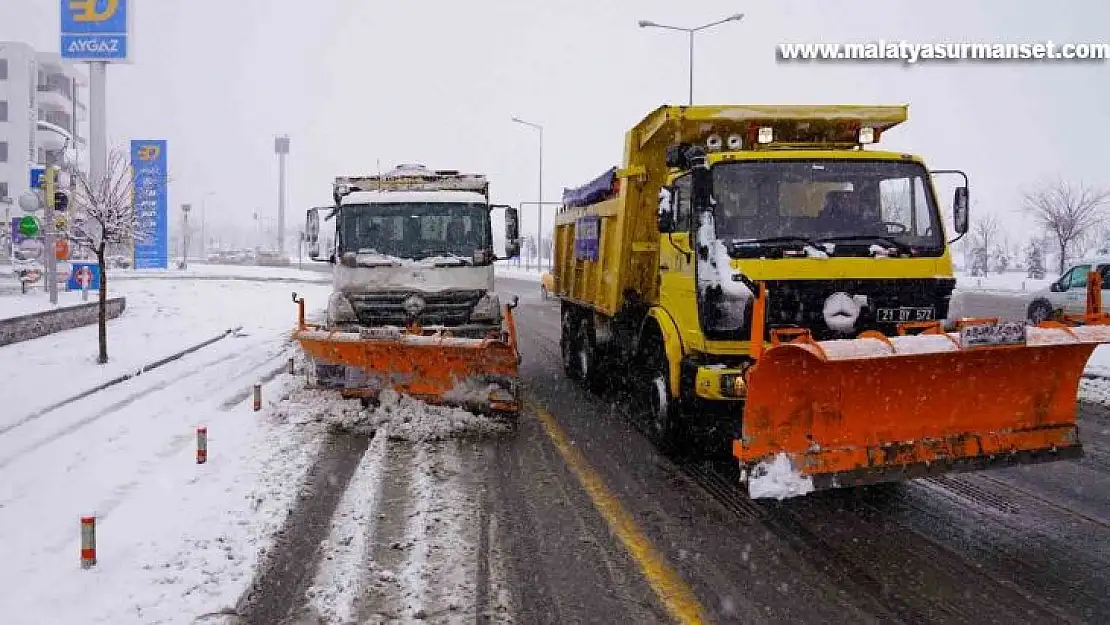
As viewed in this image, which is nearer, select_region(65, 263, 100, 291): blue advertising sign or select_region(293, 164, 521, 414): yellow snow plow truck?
select_region(293, 164, 521, 414): yellow snow plow truck

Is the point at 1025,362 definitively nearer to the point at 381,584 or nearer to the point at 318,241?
the point at 381,584

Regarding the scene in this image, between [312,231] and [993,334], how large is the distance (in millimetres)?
8102

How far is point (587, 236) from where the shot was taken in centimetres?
1145

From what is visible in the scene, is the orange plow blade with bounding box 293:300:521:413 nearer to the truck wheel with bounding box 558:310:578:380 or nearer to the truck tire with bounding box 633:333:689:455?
the truck tire with bounding box 633:333:689:455

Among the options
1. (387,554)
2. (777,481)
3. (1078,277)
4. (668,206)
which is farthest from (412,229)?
(1078,277)

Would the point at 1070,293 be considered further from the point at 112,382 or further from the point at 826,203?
the point at 112,382

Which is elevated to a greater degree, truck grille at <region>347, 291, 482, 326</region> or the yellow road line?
truck grille at <region>347, 291, 482, 326</region>

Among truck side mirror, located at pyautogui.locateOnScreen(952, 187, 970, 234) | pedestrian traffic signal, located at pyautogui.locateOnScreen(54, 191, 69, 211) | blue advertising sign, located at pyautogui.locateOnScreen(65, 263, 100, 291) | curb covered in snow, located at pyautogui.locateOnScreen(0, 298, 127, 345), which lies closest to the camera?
truck side mirror, located at pyautogui.locateOnScreen(952, 187, 970, 234)

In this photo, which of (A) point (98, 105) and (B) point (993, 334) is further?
(A) point (98, 105)

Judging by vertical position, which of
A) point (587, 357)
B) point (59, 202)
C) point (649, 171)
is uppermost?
point (59, 202)

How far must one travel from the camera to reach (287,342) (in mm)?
17625

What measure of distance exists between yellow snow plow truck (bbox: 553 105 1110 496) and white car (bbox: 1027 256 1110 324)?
1271 centimetres

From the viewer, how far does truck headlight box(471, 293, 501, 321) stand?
10438 millimetres

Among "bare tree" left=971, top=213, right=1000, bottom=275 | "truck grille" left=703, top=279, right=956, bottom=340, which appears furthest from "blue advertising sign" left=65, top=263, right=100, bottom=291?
"bare tree" left=971, top=213, right=1000, bottom=275
